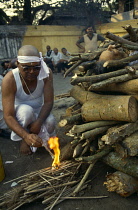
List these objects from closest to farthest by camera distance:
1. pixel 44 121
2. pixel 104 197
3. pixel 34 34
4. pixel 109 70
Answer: pixel 104 197, pixel 109 70, pixel 44 121, pixel 34 34

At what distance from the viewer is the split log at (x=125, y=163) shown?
245 cm

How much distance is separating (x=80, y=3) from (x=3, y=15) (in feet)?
19.7

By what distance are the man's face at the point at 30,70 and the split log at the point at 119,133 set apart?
1631 millimetres

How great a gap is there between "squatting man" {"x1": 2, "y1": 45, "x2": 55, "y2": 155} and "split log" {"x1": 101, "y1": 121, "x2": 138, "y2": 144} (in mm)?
1243

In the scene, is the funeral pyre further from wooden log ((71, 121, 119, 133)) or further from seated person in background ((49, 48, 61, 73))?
seated person in background ((49, 48, 61, 73))

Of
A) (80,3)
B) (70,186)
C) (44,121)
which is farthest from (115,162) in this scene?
(80,3)

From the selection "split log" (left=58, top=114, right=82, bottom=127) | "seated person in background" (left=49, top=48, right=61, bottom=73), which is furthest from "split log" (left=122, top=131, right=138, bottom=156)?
"seated person in background" (left=49, top=48, right=61, bottom=73)

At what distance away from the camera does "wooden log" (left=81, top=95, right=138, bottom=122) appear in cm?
Answer: 249

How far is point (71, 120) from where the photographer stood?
291 cm

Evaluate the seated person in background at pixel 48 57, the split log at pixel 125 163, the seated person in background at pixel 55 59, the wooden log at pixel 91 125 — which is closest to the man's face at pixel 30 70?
the wooden log at pixel 91 125

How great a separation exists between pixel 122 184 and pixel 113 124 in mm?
771

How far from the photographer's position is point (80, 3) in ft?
50.8

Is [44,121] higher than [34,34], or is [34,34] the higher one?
[34,34]

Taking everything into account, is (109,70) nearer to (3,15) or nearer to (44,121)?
(44,121)
